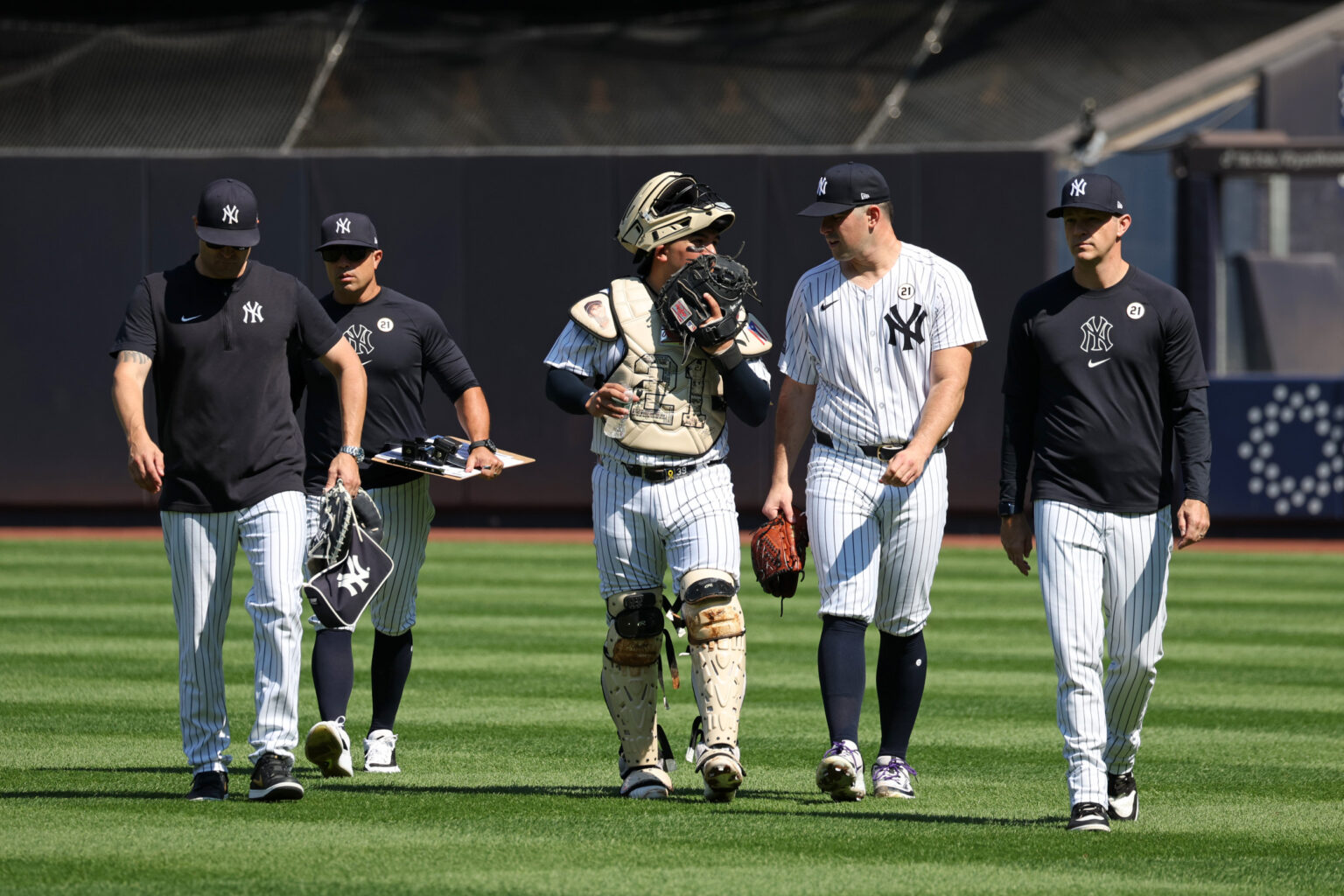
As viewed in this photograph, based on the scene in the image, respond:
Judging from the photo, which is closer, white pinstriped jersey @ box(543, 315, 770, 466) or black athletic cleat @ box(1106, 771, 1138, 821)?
black athletic cleat @ box(1106, 771, 1138, 821)

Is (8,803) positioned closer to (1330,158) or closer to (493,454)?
(493,454)

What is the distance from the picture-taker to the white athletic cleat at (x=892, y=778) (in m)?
6.66

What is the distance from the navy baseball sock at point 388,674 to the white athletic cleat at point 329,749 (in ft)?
0.99

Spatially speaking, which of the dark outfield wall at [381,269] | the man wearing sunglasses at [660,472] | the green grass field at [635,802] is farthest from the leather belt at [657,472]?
the dark outfield wall at [381,269]

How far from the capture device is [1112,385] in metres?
6.14

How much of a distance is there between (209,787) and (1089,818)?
112 inches

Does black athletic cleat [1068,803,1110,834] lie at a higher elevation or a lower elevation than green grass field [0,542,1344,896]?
higher

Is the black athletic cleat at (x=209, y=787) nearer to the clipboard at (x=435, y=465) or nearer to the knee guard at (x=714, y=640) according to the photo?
the clipboard at (x=435, y=465)

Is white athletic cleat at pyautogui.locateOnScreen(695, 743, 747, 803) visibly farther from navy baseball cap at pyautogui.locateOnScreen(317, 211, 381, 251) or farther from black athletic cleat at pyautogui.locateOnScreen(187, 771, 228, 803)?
navy baseball cap at pyautogui.locateOnScreen(317, 211, 381, 251)

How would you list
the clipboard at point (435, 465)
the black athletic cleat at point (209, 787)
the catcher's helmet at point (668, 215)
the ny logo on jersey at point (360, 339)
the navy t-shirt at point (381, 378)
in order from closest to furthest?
the black athletic cleat at point (209, 787)
the catcher's helmet at point (668, 215)
the clipboard at point (435, 465)
the navy t-shirt at point (381, 378)
the ny logo on jersey at point (360, 339)

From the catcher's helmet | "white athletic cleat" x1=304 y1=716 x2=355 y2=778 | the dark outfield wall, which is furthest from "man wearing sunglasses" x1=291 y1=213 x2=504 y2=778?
the dark outfield wall

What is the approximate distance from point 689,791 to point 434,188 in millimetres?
14397

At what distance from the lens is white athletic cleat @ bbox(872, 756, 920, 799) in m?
6.66

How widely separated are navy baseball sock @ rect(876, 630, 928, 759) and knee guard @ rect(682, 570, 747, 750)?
1.99 ft
